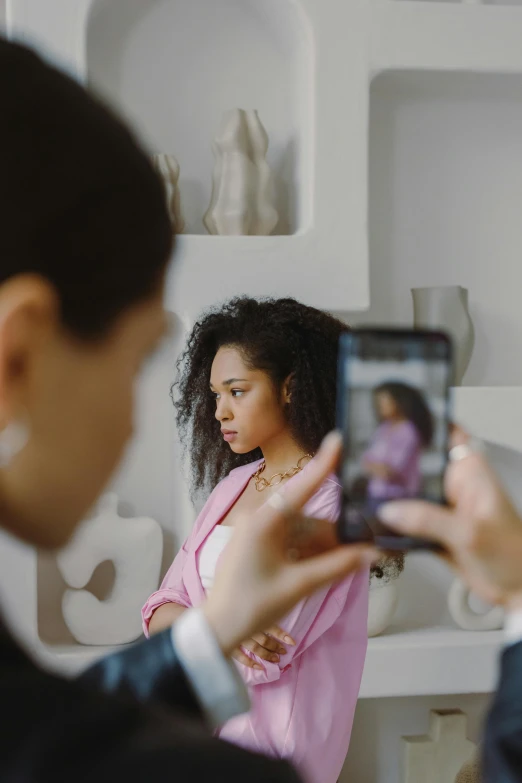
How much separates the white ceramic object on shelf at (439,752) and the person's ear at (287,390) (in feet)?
3.30

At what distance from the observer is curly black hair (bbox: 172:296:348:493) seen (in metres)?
1.66

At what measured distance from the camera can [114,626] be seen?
6.65ft

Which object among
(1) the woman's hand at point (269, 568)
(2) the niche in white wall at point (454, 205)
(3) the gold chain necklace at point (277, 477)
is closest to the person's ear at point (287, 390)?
(3) the gold chain necklace at point (277, 477)

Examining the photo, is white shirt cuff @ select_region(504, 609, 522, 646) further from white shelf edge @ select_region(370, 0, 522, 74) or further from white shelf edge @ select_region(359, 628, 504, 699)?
white shelf edge @ select_region(370, 0, 522, 74)

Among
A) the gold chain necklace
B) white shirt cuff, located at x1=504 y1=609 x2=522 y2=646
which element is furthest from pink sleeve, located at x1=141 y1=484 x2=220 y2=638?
white shirt cuff, located at x1=504 y1=609 x2=522 y2=646

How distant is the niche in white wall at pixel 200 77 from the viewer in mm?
2162

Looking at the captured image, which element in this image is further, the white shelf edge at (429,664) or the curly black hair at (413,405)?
the white shelf edge at (429,664)

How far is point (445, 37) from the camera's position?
209cm

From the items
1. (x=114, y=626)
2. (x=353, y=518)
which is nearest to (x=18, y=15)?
(x=114, y=626)

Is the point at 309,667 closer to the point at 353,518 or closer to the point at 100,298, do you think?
the point at 353,518

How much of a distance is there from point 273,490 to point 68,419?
120 cm

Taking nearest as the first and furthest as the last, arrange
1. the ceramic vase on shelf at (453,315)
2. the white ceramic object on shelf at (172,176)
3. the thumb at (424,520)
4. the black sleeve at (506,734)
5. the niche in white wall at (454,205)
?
the black sleeve at (506,734), the thumb at (424,520), the white ceramic object on shelf at (172,176), the ceramic vase on shelf at (453,315), the niche in white wall at (454,205)

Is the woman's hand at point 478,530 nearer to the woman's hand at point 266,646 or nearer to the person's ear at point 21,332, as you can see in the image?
the person's ear at point 21,332

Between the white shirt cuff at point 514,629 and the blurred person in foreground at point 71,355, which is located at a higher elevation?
the blurred person in foreground at point 71,355
